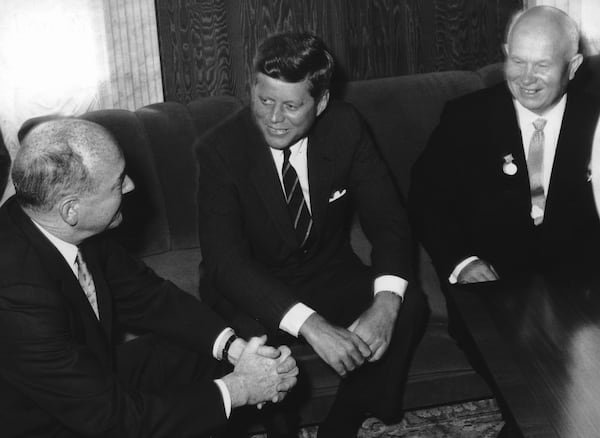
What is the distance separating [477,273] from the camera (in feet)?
7.97

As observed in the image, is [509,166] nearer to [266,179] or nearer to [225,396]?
[266,179]

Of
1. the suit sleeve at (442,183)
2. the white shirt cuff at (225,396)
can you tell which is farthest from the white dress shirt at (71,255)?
the suit sleeve at (442,183)

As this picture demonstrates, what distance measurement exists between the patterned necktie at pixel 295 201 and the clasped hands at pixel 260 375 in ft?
1.93

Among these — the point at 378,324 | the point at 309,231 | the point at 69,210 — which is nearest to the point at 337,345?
the point at 378,324

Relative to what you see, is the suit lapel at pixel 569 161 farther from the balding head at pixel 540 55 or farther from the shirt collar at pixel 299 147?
the shirt collar at pixel 299 147

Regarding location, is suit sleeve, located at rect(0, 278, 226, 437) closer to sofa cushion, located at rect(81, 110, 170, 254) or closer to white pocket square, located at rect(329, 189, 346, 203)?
white pocket square, located at rect(329, 189, 346, 203)

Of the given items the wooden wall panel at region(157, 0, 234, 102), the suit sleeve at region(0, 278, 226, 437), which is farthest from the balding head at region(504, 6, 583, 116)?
the suit sleeve at region(0, 278, 226, 437)

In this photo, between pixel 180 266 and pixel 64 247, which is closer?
pixel 64 247

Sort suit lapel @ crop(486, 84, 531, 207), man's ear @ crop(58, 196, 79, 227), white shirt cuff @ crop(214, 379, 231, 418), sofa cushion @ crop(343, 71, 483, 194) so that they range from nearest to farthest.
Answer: man's ear @ crop(58, 196, 79, 227), white shirt cuff @ crop(214, 379, 231, 418), suit lapel @ crop(486, 84, 531, 207), sofa cushion @ crop(343, 71, 483, 194)

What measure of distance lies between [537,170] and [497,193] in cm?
15

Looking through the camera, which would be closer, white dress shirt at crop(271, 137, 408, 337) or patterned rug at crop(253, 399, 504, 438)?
white dress shirt at crop(271, 137, 408, 337)

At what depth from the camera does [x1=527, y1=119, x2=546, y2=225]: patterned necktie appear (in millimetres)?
2641

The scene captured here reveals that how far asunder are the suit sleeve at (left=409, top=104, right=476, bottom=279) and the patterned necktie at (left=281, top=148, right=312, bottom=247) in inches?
16.9

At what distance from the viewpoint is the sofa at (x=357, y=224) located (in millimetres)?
2609
